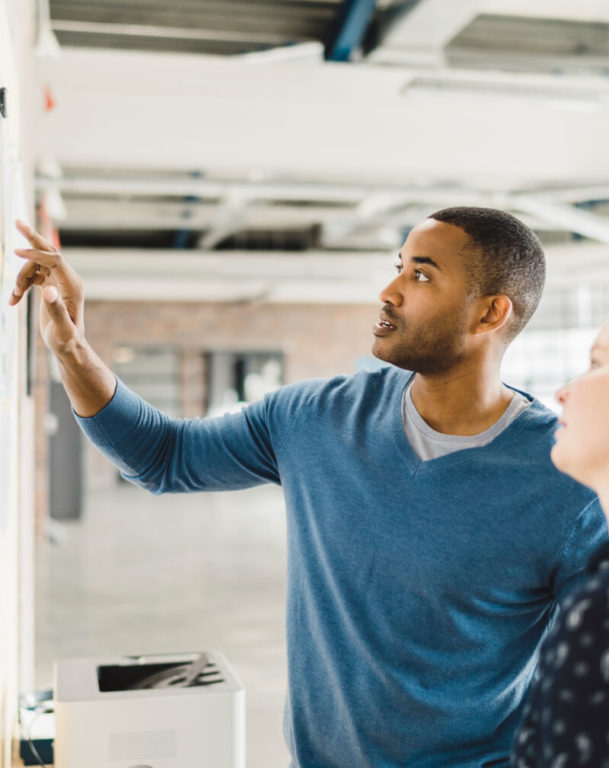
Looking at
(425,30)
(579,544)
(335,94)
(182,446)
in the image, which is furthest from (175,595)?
(579,544)

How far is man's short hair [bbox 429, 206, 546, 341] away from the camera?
1641mm

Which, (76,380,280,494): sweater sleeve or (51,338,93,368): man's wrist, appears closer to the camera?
(51,338,93,368): man's wrist

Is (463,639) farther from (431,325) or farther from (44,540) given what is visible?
(44,540)

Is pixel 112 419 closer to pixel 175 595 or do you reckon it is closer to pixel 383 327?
pixel 383 327

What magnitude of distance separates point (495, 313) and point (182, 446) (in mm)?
633

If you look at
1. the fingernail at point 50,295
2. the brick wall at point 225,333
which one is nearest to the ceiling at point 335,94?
the fingernail at point 50,295

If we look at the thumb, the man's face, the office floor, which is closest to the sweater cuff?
the thumb

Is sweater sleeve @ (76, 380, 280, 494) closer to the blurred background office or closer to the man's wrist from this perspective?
the man's wrist

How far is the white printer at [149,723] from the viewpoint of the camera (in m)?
1.85

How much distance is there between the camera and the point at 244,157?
582 centimetres

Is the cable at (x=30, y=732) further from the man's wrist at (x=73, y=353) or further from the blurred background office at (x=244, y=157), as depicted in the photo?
the man's wrist at (x=73, y=353)

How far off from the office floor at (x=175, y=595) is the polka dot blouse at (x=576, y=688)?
3.16 meters

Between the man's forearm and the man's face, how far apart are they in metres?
0.48

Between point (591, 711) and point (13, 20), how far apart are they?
6.52ft
